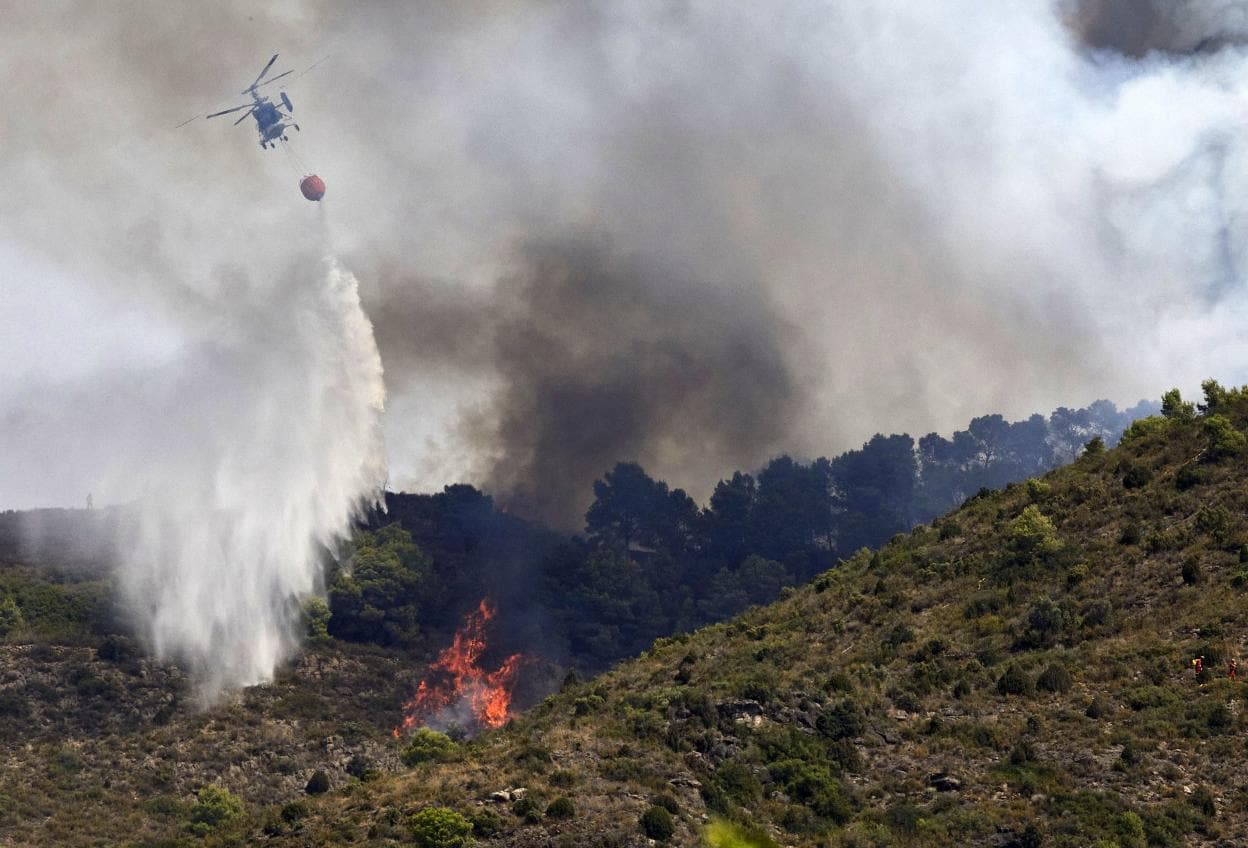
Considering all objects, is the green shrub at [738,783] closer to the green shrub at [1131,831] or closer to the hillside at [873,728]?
the hillside at [873,728]

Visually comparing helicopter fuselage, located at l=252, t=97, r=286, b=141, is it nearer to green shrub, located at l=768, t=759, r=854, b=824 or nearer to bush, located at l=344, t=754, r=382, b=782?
bush, located at l=344, t=754, r=382, b=782

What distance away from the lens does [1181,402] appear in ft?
432

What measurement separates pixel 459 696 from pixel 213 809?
69748 millimetres

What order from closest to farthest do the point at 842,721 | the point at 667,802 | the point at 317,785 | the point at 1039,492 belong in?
the point at 667,802, the point at 842,721, the point at 1039,492, the point at 317,785

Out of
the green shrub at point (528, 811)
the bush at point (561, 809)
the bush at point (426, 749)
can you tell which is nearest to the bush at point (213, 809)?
the bush at point (426, 749)

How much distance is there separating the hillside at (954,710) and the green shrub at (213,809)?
22.0m

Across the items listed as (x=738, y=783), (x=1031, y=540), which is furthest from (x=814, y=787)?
(x=1031, y=540)

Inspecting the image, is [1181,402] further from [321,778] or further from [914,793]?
[321,778]

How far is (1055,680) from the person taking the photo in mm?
93875

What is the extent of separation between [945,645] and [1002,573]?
34.1 feet

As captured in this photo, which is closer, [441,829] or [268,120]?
[441,829]

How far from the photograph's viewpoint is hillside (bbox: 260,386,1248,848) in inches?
3189

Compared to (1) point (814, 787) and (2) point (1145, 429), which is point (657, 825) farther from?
(2) point (1145, 429)

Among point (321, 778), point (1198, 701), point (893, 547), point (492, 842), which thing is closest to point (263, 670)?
point (321, 778)
